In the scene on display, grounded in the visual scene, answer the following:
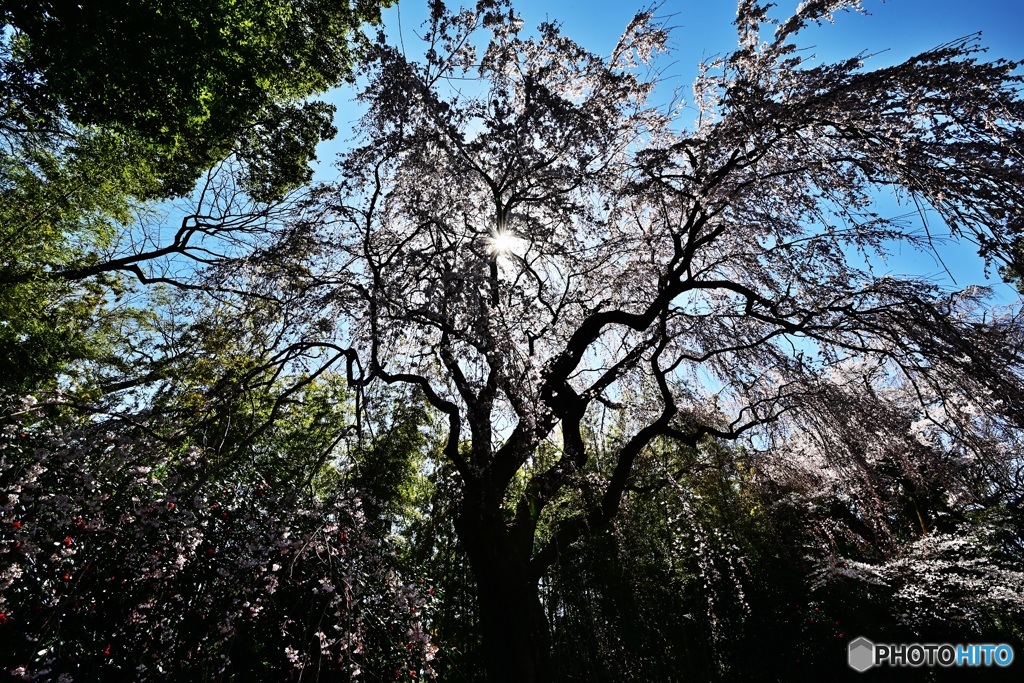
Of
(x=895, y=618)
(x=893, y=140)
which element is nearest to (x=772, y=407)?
(x=893, y=140)

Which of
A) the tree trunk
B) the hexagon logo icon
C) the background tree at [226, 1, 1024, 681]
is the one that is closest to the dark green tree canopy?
the background tree at [226, 1, 1024, 681]

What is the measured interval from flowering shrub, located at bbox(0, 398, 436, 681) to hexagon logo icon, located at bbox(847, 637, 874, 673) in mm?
6610

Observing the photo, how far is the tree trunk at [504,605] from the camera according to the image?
3.83 m

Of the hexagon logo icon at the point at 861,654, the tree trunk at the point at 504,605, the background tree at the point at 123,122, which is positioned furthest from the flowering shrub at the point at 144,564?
the hexagon logo icon at the point at 861,654

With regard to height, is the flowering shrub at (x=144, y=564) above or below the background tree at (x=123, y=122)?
below

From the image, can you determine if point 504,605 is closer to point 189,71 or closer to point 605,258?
point 605,258

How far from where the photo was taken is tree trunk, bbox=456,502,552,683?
383 centimetres

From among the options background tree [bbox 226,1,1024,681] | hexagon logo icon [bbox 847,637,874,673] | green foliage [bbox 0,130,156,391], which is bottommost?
hexagon logo icon [bbox 847,637,874,673]

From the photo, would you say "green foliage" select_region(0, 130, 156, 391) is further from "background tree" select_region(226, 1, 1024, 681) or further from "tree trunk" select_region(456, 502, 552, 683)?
"tree trunk" select_region(456, 502, 552, 683)

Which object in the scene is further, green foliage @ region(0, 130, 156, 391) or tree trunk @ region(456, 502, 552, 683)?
green foliage @ region(0, 130, 156, 391)

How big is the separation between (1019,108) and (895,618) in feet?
23.8

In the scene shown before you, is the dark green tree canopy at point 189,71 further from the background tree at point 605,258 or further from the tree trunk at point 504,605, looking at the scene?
the tree trunk at point 504,605

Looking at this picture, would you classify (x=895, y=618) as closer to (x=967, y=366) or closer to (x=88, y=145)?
(x=967, y=366)

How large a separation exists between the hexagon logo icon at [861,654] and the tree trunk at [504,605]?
17.2ft
